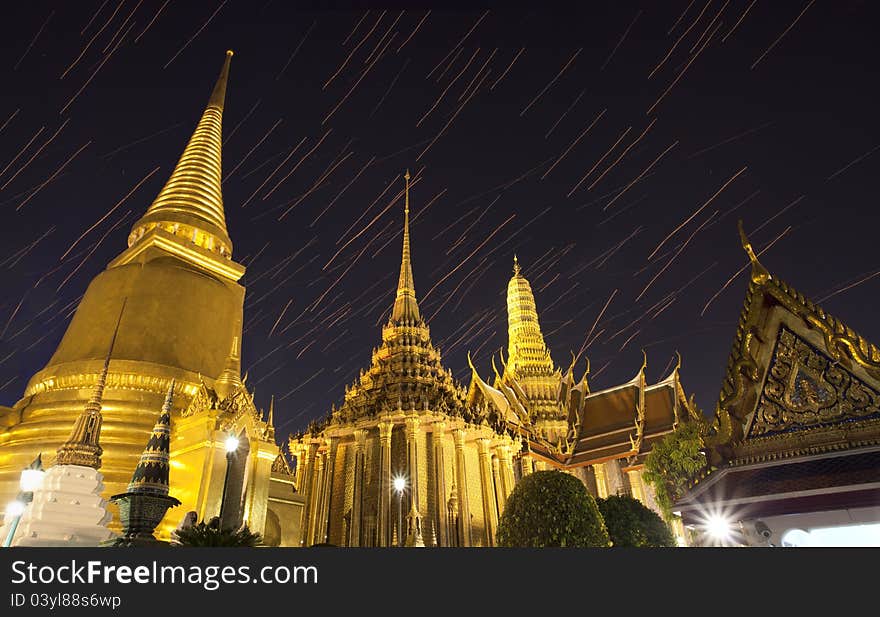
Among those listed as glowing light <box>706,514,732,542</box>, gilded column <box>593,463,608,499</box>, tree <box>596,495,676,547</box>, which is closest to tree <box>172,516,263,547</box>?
glowing light <box>706,514,732,542</box>

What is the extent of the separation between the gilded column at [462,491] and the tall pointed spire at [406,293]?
7674 millimetres

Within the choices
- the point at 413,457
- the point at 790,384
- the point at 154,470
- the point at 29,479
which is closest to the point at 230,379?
the point at 29,479

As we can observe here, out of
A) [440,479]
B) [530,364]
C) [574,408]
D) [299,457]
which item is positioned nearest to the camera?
[440,479]

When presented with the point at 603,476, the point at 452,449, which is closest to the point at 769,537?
the point at 452,449

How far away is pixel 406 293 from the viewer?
98.0 ft

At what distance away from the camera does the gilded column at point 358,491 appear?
68.8 feet

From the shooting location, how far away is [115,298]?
19.5m

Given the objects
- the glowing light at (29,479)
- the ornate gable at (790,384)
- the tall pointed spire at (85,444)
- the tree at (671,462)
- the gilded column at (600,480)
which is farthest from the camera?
the gilded column at (600,480)

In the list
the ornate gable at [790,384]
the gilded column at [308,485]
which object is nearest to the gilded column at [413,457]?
the gilded column at [308,485]

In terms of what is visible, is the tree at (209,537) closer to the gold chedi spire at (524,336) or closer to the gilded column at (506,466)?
the gilded column at (506,466)

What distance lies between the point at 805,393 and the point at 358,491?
19151 millimetres

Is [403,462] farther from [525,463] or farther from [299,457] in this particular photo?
[525,463]

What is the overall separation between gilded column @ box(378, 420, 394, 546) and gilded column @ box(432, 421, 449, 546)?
6.23 feet

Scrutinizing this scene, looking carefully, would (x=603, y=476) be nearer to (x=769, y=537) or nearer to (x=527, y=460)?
(x=527, y=460)
